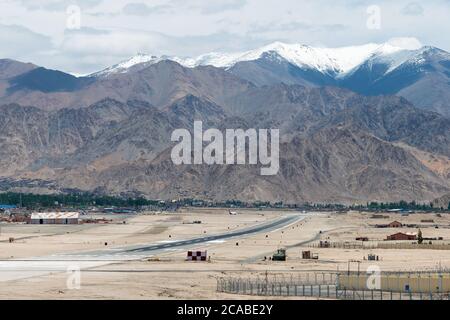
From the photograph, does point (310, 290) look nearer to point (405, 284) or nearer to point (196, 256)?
point (405, 284)

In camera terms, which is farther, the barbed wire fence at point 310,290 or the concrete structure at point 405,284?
the concrete structure at point 405,284

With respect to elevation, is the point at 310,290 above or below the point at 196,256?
below

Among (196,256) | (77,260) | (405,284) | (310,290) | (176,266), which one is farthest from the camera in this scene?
(196,256)

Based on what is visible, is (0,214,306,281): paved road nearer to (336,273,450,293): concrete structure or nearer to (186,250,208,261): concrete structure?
(186,250,208,261): concrete structure

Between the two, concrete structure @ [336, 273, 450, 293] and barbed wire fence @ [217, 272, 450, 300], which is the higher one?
concrete structure @ [336, 273, 450, 293]

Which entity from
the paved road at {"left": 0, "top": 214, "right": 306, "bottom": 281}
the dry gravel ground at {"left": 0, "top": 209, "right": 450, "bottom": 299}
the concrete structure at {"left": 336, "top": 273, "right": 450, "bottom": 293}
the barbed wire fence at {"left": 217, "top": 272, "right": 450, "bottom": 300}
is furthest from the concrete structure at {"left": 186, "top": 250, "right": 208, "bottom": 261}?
the concrete structure at {"left": 336, "top": 273, "right": 450, "bottom": 293}

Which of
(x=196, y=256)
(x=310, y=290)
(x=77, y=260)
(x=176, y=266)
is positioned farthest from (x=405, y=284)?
(x=77, y=260)

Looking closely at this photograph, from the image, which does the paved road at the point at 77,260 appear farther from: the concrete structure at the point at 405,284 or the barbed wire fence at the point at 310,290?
the concrete structure at the point at 405,284

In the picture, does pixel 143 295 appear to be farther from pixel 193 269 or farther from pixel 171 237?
pixel 171 237

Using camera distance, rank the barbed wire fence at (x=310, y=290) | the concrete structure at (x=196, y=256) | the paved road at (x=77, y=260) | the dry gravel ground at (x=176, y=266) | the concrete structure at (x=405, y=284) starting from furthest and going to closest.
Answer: the concrete structure at (x=196, y=256) < the paved road at (x=77, y=260) < the concrete structure at (x=405, y=284) < the dry gravel ground at (x=176, y=266) < the barbed wire fence at (x=310, y=290)

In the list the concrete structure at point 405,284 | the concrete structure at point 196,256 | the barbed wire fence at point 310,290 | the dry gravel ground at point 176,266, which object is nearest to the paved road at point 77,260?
the dry gravel ground at point 176,266
